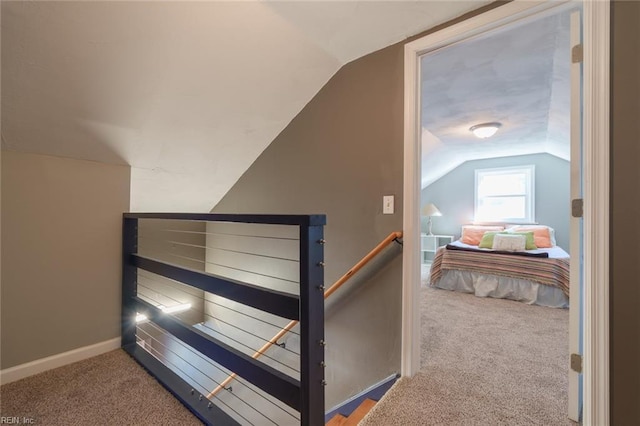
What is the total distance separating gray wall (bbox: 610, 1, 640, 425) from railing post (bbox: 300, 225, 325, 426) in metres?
1.25

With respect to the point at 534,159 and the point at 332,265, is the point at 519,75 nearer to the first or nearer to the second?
the point at 332,265

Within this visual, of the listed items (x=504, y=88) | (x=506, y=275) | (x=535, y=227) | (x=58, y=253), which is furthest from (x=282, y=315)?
(x=535, y=227)

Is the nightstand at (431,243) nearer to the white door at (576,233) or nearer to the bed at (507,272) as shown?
the bed at (507,272)

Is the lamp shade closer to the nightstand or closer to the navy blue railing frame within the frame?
the nightstand

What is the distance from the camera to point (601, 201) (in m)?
1.20

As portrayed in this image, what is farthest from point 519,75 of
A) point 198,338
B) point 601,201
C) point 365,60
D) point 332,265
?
point 198,338

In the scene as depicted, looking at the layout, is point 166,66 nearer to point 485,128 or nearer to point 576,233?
point 576,233

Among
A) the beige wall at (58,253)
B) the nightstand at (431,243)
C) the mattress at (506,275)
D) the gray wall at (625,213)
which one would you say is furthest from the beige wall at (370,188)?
the nightstand at (431,243)

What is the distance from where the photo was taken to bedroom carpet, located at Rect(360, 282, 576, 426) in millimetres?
1400

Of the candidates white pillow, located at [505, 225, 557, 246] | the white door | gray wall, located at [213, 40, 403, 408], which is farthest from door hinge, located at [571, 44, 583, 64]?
white pillow, located at [505, 225, 557, 246]

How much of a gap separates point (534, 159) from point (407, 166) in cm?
499

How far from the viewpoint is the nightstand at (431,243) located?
6019mm

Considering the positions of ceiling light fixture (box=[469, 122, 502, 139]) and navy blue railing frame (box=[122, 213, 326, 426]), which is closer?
navy blue railing frame (box=[122, 213, 326, 426])

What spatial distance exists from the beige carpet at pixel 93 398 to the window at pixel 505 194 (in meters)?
6.00
